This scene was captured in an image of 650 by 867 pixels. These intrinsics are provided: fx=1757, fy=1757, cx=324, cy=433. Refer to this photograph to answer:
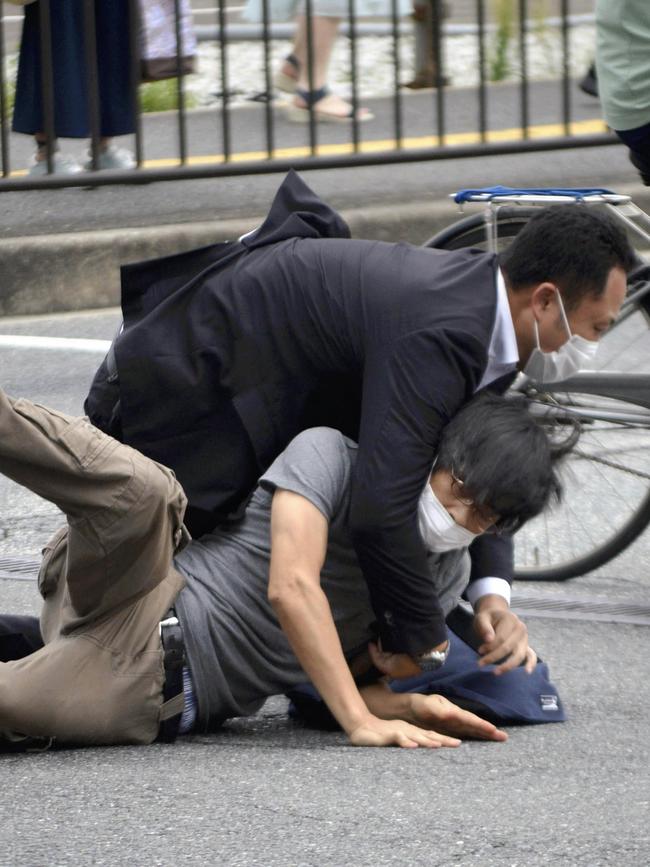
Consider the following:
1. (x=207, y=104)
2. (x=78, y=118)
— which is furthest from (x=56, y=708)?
(x=207, y=104)

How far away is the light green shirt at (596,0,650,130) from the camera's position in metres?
4.59

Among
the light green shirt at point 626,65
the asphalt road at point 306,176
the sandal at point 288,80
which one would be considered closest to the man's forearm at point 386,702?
the light green shirt at point 626,65

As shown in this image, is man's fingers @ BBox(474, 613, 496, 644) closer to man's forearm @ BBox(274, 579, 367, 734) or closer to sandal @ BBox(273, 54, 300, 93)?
man's forearm @ BBox(274, 579, 367, 734)

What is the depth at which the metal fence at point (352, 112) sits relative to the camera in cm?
708

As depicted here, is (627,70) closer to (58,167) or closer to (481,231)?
(481,231)

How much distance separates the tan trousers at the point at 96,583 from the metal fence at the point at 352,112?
409 centimetres

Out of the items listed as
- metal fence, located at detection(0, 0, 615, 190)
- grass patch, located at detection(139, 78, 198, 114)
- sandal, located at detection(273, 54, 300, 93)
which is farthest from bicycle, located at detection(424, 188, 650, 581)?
grass patch, located at detection(139, 78, 198, 114)

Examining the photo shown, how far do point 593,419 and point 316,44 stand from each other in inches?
163

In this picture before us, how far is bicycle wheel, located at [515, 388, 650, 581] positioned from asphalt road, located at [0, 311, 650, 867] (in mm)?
782

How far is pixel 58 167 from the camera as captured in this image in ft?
24.6

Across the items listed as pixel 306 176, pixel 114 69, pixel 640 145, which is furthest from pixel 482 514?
pixel 306 176

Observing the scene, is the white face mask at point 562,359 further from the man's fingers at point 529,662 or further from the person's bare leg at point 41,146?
the person's bare leg at point 41,146

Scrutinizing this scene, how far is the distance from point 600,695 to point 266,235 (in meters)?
1.19

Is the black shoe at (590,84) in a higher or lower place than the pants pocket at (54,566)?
higher
